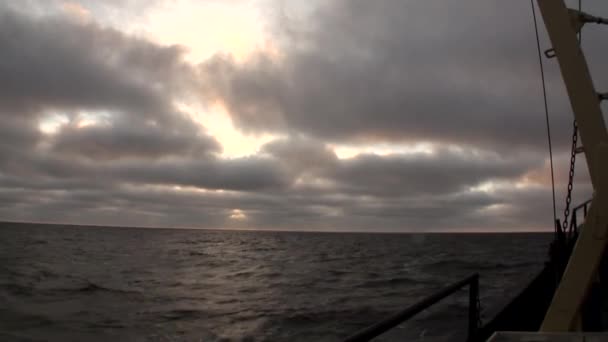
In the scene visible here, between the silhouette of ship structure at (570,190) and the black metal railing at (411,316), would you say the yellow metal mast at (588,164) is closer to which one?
the silhouette of ship structure at (570,190)

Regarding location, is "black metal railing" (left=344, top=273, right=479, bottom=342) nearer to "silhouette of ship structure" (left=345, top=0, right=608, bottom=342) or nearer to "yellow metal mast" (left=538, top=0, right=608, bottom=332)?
"silhouette of ship structure" (left=345, top=0, right=608, bottom=342)

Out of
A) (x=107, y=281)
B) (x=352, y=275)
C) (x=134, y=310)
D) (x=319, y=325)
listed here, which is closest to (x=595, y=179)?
(x=319, y=325)

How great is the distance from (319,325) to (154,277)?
770 inches

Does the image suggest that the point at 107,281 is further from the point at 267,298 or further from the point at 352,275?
the point at 352,275

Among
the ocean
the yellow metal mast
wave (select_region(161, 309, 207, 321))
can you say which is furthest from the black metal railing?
wave (select_region(161, 309, 207, 321))

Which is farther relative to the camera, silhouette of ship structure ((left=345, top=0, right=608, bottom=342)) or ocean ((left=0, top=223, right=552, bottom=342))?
ocean ((left=0, top=223, right=552, bottom=342))

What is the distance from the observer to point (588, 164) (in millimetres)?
5422

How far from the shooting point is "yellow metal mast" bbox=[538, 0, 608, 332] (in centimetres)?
520

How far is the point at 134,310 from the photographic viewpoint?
60.8 ft

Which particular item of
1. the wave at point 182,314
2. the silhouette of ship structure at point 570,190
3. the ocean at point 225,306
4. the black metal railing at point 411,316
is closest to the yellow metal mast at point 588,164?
the silhouette of ship structure at point 570,190

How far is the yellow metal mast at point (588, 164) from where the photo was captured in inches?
205

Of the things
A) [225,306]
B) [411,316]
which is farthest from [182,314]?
[411,316]

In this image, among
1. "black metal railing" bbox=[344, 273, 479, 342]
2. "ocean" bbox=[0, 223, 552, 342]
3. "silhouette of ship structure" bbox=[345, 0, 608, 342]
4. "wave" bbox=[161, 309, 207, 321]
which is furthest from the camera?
"wave" bbox=[161, 309, 207, 321]

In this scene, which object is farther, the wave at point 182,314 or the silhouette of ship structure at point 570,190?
the wave at point 182,314
